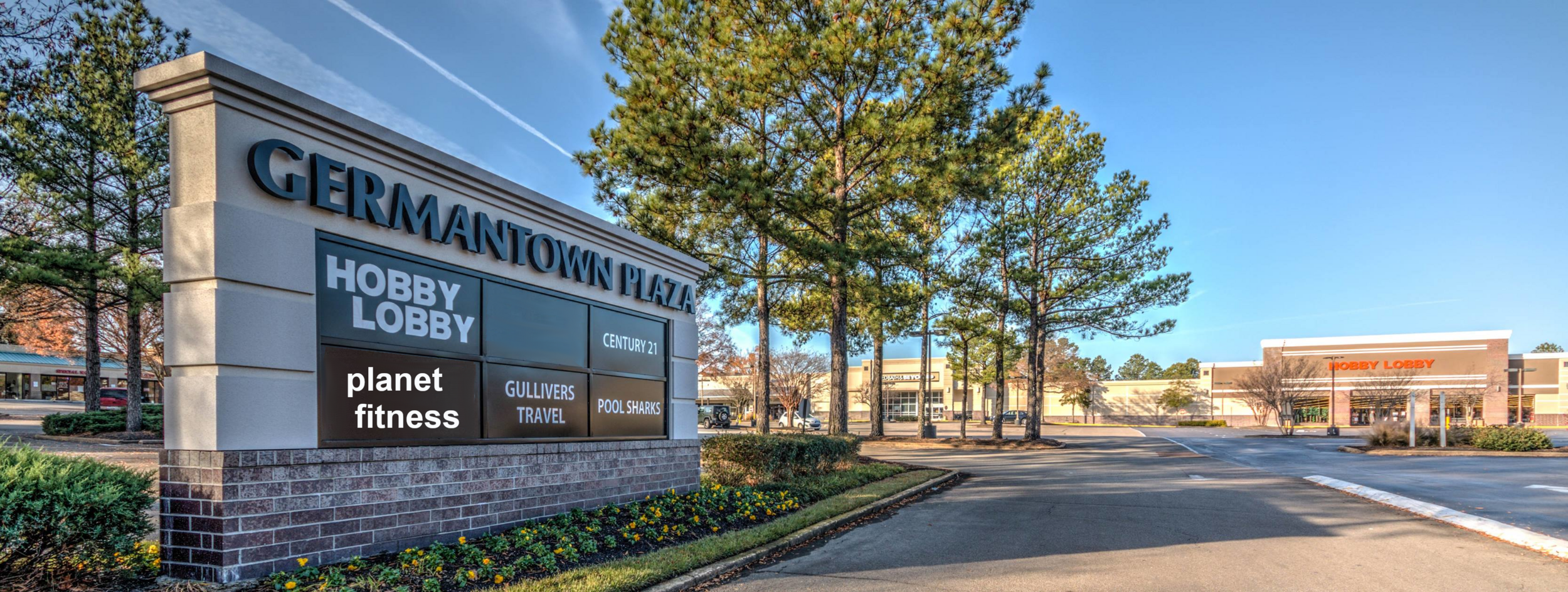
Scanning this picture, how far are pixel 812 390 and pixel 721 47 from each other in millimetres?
50407

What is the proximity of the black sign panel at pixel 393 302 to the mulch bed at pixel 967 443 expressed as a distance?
2409cm

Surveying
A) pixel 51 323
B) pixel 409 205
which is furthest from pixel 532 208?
pixel 51 323

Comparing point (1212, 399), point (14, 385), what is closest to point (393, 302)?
point (14, 385)

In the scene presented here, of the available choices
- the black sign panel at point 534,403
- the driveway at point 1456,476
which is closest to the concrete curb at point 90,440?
the black sign panel at point 534,403

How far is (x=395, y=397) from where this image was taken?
689cm

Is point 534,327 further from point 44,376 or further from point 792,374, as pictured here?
point 44,376

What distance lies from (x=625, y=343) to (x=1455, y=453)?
2980 cm

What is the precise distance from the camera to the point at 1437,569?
7914 mm

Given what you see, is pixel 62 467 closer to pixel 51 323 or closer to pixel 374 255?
pixel 374 255

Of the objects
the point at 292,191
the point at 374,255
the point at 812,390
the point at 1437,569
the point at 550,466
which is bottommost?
the point at 812,390

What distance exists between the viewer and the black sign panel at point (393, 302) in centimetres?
641

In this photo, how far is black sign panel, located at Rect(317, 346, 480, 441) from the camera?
6.39m

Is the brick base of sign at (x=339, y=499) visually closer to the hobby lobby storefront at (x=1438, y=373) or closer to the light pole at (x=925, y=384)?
the light pole at (x=925, y=384)

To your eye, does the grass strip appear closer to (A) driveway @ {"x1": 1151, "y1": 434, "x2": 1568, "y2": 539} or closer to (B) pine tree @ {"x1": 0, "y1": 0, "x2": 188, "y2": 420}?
(A) driveway @ {"x1": 1151, "y1": 434, "x2": 1568, "y2": 539}
